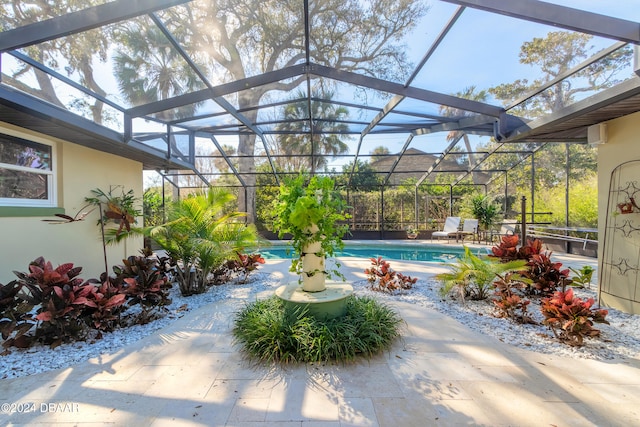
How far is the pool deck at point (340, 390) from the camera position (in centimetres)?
180

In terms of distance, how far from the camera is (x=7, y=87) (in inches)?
119

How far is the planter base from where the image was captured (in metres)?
2.78

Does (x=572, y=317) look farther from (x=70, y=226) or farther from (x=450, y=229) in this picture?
(x=450, y=229)

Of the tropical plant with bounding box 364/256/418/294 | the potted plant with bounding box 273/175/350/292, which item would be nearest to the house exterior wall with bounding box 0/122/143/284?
the potted plant with bounding box 273/175/350/292

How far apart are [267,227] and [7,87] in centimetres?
972

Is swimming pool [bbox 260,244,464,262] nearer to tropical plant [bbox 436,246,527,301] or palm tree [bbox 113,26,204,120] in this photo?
tropical plant [bbox 436,246,527,301]

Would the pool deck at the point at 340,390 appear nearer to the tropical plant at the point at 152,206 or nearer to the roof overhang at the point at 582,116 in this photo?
the roof overhang at the point at 582,116

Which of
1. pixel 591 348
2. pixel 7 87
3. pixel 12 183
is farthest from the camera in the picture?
pixel 12 183

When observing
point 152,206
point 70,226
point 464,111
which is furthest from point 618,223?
→ point 152,206

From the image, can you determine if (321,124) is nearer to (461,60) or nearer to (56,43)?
(461,60)

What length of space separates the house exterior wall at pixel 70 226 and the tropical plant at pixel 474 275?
19.0 ft

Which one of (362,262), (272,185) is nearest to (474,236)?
(362,262)

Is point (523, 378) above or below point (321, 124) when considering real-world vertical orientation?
below

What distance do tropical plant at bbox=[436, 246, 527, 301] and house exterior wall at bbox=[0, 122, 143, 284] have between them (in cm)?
581
